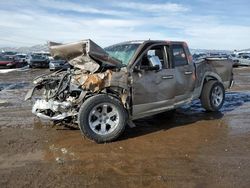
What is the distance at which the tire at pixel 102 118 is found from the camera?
6582mm

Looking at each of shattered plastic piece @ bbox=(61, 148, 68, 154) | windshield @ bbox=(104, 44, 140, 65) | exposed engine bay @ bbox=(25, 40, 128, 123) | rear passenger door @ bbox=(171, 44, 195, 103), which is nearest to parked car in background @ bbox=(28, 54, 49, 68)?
windshield @ bbox=(104, 44, 140, 65)

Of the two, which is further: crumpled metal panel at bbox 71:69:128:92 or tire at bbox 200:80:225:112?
tire at bbox 200:80:225:112

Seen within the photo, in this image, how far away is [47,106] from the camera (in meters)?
7.15

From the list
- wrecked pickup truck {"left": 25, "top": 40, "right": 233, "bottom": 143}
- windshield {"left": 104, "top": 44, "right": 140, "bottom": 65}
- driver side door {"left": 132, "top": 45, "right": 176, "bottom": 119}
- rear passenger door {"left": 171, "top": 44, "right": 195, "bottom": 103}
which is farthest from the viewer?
rear passenger door {"left": 171, "top": 44, "right": 195, "bottom": 103}

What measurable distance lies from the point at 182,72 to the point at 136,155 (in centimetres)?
294

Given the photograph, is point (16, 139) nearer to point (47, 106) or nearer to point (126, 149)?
point (47, 106)

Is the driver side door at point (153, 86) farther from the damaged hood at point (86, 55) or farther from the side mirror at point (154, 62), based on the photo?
the damaged hood at point (86, 55)

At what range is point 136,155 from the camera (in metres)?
5.93

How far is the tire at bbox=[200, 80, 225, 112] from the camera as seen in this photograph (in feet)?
30.7

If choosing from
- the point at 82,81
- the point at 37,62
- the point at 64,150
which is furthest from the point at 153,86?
the point at 37,62

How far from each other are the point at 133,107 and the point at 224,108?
4221 millimetres

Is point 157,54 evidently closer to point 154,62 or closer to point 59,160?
point 154,62

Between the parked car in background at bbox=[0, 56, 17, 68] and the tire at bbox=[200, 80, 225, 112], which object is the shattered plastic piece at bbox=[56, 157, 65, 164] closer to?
the tire at bbox=[200, 80, 225, 112]

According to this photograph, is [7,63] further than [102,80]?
Yes
